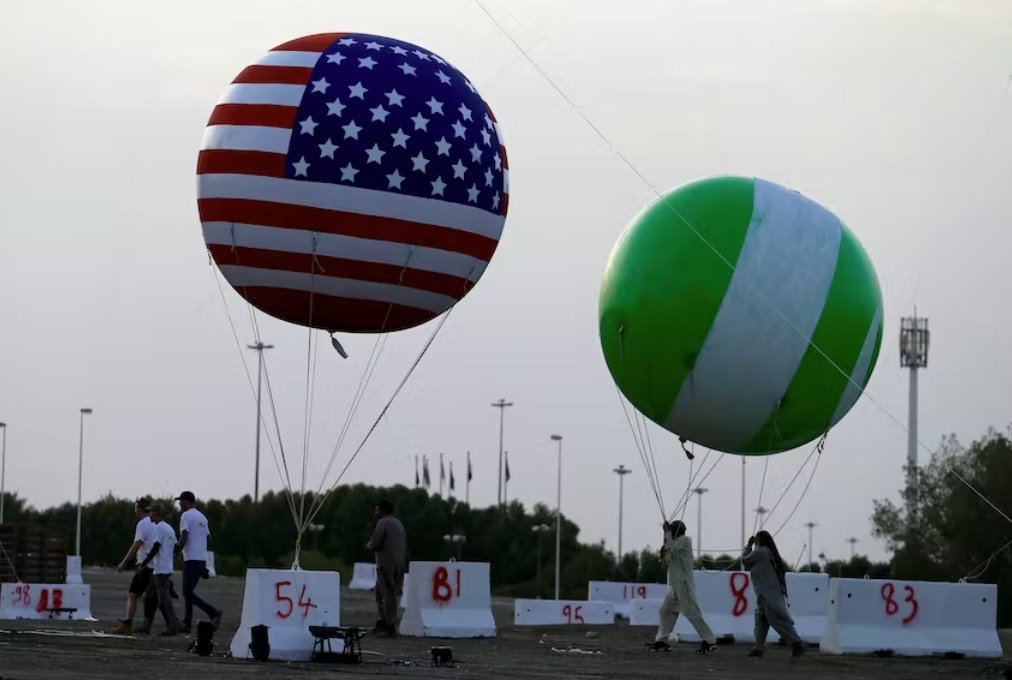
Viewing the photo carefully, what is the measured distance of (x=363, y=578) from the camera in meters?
56.0

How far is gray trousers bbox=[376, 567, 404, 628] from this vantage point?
72.7 ft

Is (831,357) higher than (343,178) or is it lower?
lower

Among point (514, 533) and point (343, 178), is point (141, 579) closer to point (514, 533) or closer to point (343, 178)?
point (343, 178)

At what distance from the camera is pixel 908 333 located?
99562 mm

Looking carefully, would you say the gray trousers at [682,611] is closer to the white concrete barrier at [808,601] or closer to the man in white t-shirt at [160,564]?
the white concrete barrier at [808,601]

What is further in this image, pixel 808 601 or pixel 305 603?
pixel 808 601

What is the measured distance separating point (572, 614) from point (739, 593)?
8.35m

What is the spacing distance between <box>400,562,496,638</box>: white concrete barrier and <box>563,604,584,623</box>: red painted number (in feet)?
27.5

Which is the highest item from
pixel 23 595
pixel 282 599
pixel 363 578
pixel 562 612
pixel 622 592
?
pixel 282 599

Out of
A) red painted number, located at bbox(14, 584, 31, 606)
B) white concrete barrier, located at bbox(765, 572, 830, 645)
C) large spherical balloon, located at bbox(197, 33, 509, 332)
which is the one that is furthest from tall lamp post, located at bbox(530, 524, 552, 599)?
large spherical balloon, located at bbox(197, 33, 509, 332)

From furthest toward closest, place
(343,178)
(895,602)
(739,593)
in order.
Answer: (739,593)
(895,602)
(343,178)

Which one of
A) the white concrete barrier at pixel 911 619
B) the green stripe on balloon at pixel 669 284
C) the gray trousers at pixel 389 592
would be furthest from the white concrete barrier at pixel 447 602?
the white concrete barrier at pixel 911 619

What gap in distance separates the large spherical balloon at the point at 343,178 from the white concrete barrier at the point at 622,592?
18.4 m

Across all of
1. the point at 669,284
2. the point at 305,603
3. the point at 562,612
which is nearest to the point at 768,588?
the point at 669,284
